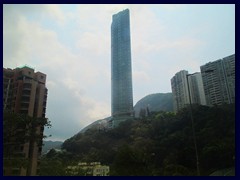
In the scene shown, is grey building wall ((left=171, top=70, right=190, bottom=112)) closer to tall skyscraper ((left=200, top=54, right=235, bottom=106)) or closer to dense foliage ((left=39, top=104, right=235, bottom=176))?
tall skyscraper ((left=200, top=54, right=235, bottom=106))

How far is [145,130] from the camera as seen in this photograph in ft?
123

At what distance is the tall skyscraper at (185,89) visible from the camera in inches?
1687

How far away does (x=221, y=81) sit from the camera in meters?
37.0

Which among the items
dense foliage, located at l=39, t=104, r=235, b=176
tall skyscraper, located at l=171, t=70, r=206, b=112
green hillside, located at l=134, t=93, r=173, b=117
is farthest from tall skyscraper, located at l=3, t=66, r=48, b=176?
green hillside, located at l=134, t=93, r=173, b=117

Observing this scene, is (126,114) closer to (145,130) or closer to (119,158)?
(145,130)

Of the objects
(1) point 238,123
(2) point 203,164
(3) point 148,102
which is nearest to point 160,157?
(2) point 203,164

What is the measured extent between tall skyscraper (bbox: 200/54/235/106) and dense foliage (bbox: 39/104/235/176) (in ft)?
12.3

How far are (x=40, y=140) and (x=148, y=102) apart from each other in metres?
71.5

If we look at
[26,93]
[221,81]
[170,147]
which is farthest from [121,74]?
[170,147]

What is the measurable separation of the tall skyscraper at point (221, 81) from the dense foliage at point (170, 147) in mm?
3761

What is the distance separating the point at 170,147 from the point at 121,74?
3087cm

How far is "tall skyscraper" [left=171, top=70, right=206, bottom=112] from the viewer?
141ft

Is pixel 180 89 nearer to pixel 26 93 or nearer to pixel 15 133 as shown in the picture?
pixel 26 93

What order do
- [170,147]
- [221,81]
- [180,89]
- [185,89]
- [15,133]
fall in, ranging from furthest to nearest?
1. [180,89]
2. [185,89]
3. [221,81]
4. [170,147]
5. [15,133]
